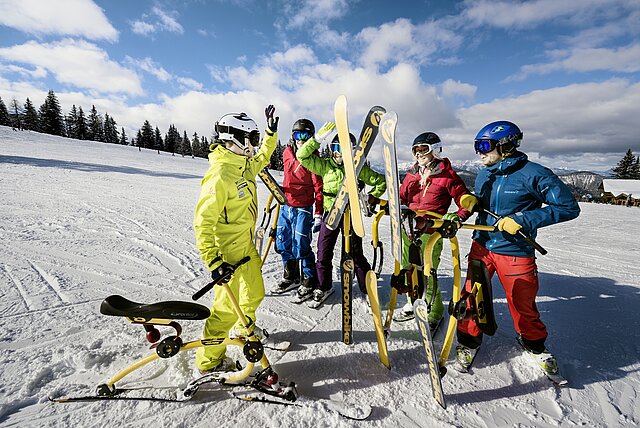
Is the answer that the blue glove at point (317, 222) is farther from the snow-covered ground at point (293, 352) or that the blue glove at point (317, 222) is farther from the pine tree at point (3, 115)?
the pine tree at point (3, 115)

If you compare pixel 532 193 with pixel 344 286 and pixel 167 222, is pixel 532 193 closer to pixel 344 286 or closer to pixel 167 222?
pixel 344 286

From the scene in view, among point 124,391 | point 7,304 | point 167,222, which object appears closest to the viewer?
point 124,391

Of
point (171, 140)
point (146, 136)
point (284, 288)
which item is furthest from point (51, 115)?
point (284, 288)

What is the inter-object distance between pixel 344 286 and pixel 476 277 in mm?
1319

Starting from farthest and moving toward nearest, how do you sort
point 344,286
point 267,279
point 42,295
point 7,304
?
point 267,279 → point 42,295 → point 7,304 → point 344,286

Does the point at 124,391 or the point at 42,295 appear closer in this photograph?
the point at 124,391

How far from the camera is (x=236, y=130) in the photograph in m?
2.85

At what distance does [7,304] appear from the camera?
144 inches

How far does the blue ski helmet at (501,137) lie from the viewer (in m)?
2.86

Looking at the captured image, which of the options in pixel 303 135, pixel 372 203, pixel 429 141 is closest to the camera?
pixel 372 203

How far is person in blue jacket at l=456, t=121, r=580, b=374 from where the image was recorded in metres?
2.71

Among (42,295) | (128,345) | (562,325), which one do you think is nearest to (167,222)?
(42,295)

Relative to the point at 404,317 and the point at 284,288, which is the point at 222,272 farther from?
Answer: the point at 404,317

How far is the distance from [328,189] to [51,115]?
66.9m
